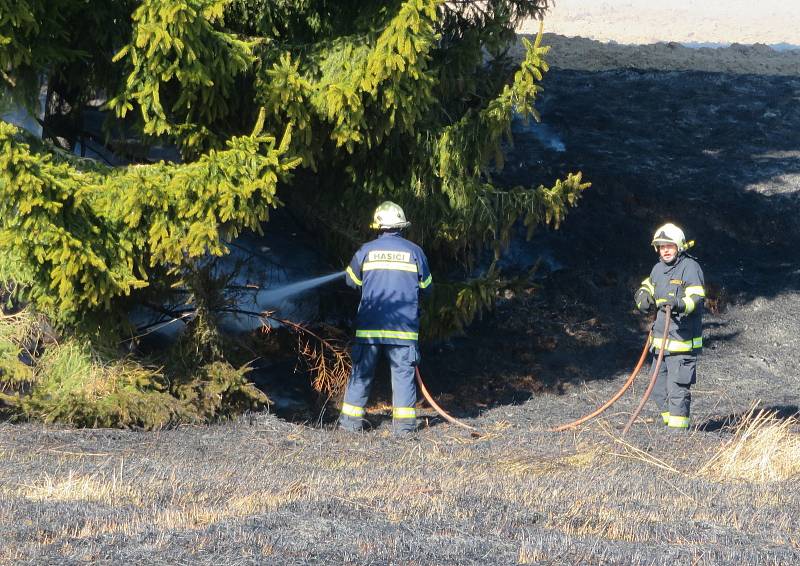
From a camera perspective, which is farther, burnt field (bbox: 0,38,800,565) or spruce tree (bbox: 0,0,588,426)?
spruce tree (bbox: 0,0,588,426)

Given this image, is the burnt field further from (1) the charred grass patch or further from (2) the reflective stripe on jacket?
(2) the reflective stripe on jacket

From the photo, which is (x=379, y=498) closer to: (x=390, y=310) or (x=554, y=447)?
(x=554, y=447)

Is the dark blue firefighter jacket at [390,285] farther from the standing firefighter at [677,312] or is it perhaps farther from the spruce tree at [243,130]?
the standing firefighter at [677,312]

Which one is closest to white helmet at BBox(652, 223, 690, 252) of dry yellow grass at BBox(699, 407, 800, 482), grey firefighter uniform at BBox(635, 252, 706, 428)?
grey firefighter uniform at BBox(635, 252, 706, 428)

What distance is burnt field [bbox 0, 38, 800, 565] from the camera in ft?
15.6

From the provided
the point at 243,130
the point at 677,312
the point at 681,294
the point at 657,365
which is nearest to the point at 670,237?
the point at 681,294

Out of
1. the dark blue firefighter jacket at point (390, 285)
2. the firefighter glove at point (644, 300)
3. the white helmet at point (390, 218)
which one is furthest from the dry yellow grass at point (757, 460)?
the white helmet at point (390, 218)

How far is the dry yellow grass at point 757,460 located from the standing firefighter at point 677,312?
41.7 inches

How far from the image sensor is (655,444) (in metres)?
7.97

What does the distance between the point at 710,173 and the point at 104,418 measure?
34.2ft

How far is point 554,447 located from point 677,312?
1.63 m

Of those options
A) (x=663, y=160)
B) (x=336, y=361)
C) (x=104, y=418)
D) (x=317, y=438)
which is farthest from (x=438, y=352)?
(x=663, y=160)

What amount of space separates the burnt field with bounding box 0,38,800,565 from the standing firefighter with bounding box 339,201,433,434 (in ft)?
0.99

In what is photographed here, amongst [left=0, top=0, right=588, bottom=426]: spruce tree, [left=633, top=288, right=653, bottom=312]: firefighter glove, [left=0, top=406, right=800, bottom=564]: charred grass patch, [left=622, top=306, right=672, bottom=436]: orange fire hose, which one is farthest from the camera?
[left=633, top=288, right=653, bottom=312]: firefighter glove
